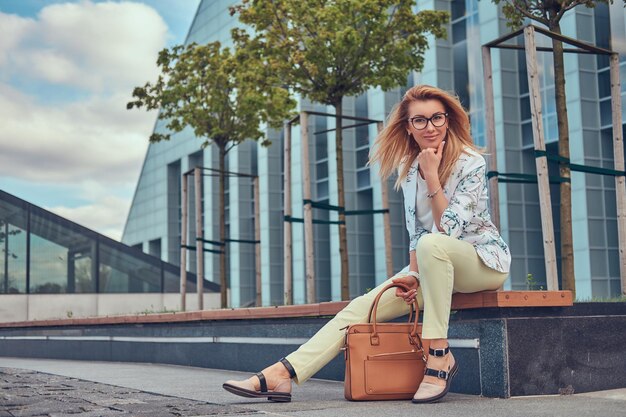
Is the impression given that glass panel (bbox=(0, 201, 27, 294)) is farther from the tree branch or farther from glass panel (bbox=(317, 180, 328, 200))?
glass panel (bbox=(317, 180, 328, 200))

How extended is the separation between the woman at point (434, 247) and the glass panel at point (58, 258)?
1693 cm

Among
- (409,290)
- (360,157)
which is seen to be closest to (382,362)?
(409,290)

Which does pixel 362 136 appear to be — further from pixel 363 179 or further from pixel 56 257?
pixel 56 257

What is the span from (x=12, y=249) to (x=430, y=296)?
17753 mm

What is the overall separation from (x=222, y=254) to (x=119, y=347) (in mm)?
3754

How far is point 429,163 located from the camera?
4.91 metres

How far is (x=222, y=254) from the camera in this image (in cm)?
1527

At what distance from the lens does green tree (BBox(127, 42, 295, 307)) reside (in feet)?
49.0

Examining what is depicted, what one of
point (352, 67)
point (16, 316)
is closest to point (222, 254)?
point (352, 67)

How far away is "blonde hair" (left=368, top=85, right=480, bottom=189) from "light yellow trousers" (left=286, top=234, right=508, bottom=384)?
46cm

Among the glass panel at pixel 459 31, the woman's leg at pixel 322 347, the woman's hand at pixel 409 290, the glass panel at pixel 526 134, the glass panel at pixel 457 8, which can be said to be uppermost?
the glass panel at pixel 457 8

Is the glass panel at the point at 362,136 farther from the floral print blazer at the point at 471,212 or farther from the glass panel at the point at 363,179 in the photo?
the floral print blazer at the point at 471,212

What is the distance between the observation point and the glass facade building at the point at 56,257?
20750 millimetres

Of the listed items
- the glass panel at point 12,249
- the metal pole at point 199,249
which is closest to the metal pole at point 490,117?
the metal pole at point 199,249
